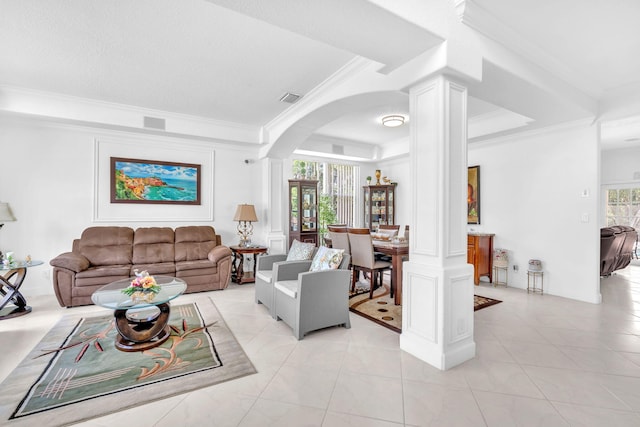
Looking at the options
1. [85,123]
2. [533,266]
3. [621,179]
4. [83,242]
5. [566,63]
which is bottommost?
[533,266]

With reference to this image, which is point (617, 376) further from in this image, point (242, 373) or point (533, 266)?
point (242, 373)

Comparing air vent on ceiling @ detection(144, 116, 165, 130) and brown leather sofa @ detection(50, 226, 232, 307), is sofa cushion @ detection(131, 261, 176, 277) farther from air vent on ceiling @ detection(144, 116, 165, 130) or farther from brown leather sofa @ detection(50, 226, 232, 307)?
air vent on ceiling @ detection(144, 116, 165, 130)

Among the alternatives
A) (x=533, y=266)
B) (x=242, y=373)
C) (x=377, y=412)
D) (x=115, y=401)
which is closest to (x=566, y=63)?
(x=533, y=266)

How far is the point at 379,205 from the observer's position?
7152 mm

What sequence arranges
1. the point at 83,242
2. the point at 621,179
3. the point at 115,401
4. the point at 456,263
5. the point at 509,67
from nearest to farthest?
the point at 115,401
the point at 456,263
the point at 509,67
the point at 83,242
the point at 621,179

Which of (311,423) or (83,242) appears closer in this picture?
(311,423)

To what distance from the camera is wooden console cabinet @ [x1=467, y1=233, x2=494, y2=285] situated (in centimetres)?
479

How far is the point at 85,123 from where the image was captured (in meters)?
4.23

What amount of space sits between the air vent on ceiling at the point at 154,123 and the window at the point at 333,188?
2771mm

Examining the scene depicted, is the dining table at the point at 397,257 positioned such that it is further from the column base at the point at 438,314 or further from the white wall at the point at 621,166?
the white wall at the point at 621,166

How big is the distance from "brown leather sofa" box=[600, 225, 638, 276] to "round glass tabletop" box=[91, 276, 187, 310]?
Answer: 237 inches

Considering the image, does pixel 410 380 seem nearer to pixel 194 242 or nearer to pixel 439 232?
pixel 439 232

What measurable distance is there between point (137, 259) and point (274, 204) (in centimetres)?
244

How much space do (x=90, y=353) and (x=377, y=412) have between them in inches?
95.3
